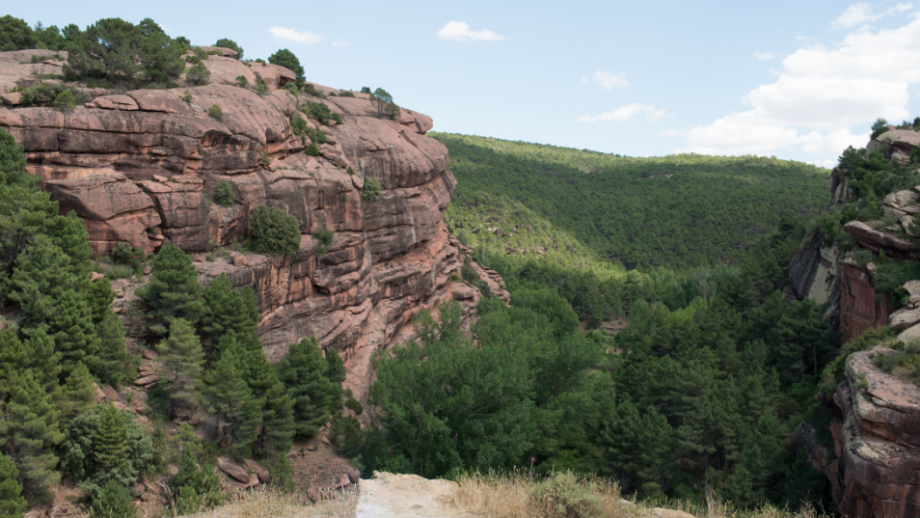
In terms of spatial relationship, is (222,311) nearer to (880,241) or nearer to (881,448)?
(881,448)

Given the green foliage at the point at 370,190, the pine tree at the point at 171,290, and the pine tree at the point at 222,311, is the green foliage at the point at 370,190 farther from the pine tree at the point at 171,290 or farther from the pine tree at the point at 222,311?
the pine tree at the point at 171,290

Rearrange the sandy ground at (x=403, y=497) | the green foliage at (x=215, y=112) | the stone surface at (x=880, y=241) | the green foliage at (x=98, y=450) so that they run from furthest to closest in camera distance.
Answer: the green foliage at (x=215, y=112)
the stone surface at (x=880, y=241)
the green foliage at (x=98, y=450)
the sandy ground at (x=403, y=497)

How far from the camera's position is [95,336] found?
20.6 meters

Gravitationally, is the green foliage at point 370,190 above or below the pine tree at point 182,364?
above

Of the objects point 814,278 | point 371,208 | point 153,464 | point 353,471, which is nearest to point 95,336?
point 153,464

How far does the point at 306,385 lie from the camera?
26.0 m

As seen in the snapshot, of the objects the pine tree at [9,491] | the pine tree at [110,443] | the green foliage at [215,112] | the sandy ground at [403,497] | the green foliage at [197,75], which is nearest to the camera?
the sandy ground at [403,497]

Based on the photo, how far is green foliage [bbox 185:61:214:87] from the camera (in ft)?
111

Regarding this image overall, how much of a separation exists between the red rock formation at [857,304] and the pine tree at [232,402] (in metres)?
29.2

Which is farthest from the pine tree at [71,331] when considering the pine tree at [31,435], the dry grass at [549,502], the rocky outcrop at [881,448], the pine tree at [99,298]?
the rocky outcrop at [881,448]

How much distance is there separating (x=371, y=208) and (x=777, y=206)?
93.6 metres

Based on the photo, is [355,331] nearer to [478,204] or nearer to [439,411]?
[439,411]

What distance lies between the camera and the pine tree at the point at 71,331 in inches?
776

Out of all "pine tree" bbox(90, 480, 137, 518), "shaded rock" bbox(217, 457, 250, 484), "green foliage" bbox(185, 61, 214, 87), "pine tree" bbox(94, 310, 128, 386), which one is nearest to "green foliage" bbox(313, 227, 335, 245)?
"green foliage" bbox(185, 61, 214, 87)
